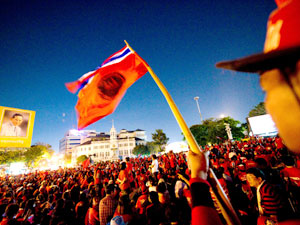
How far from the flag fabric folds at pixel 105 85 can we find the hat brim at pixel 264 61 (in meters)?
3.40

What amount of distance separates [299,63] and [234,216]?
106 centimetres

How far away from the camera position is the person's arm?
2.89 feet

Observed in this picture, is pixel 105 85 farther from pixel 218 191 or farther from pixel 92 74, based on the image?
pixel 218 191

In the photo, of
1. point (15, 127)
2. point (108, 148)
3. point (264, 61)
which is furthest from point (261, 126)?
point (108, 148)

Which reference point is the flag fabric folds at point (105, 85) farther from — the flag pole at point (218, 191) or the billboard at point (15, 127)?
the billboard at point (15, 127)

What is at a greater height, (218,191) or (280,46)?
(280,46)

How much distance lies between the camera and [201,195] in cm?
98

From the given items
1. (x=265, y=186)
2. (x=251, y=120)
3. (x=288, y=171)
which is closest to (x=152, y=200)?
(x=265, y=186)

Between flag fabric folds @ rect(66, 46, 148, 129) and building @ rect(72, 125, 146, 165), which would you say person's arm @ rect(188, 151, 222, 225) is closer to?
flag fabric folds @ rect(66, 46, 148, 129)

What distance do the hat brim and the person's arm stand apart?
756 mm

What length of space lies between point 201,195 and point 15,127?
781 inches

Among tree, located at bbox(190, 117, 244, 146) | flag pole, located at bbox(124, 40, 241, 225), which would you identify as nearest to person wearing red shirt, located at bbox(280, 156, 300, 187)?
flag pole, located at bbox(124, 40, 241, 225)

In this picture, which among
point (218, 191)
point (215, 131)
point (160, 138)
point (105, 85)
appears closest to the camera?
point (218, 191)

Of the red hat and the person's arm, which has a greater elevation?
the red hat
